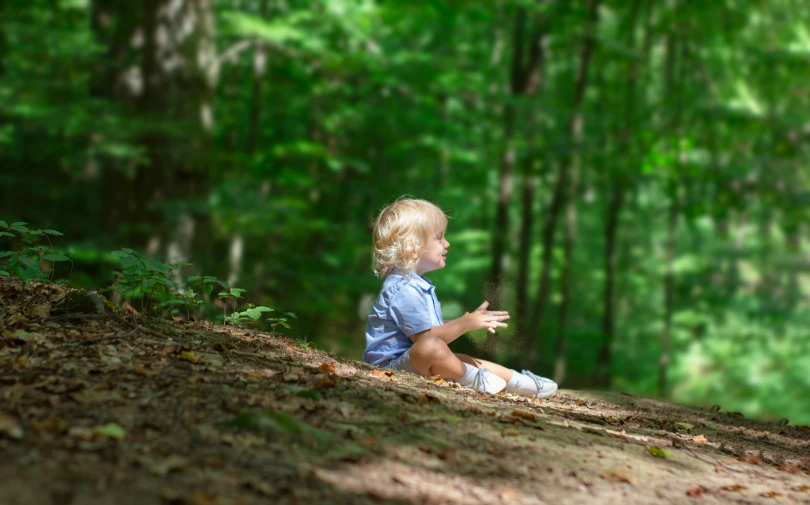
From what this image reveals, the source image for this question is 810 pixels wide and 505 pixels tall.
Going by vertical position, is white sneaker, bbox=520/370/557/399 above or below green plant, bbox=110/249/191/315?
below

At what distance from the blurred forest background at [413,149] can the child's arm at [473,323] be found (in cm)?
80

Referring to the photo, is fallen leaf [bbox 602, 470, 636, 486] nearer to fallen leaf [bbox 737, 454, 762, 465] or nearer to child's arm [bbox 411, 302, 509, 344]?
fallen leaf [bbox 737, 454, 762, 465]

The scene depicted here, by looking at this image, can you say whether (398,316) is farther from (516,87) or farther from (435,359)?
(516,87)

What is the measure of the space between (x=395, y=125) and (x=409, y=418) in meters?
16.0

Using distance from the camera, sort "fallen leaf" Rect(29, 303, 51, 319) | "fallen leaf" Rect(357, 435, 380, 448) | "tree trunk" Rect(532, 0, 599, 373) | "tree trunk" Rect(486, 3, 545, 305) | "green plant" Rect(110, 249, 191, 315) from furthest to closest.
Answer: "tree trunk" Rect(532, 0, 599, 373), "tree trunk" Rect(486, 3, 545, 305), "green plant" Rect(110, 249, 191, 315), "fallen leaf" Rect(29, 303, 51, 319), "fallen leaf" Rect(357, 435, 380, 448)

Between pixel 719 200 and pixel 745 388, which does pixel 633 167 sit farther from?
pixel 745 388

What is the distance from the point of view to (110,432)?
2.38m

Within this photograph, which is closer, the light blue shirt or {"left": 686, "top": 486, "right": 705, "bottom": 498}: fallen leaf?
{"left": 686, "top": 486, "right": 705, "bottom": 498}: fallen leaf

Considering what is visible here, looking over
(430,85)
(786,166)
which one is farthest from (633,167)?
(786,166)

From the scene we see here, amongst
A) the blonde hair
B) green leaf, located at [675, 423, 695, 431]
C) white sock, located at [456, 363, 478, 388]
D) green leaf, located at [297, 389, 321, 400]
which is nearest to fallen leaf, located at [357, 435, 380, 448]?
green leaf, located at [297, 389, 321, 400]

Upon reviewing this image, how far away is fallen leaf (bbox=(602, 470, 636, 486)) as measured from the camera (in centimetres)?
282

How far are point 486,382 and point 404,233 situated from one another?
1109mm

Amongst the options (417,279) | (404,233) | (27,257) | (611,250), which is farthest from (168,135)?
(611,250)

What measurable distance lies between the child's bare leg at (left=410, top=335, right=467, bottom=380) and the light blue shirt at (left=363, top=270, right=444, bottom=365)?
11cm
